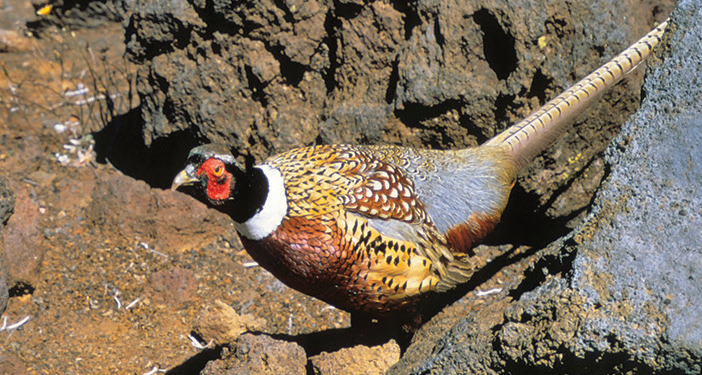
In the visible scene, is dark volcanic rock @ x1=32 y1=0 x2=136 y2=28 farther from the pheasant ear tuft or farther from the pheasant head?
the pheasant head

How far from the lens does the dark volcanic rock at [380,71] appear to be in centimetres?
365

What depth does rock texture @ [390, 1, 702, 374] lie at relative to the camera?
198cm

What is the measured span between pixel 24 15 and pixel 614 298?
5378mm

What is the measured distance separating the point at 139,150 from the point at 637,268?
143 inches

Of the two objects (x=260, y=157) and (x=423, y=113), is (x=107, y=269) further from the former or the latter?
(x=423, y=113)

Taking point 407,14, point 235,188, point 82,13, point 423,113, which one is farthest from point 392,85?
point 82,13

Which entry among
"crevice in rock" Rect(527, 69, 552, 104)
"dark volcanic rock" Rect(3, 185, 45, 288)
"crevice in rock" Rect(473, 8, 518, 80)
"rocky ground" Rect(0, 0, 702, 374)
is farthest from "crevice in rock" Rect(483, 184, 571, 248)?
"dark volcanic rock" Rect(3, 185, 45, 288)

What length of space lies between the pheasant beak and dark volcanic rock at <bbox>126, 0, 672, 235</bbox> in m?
1.19

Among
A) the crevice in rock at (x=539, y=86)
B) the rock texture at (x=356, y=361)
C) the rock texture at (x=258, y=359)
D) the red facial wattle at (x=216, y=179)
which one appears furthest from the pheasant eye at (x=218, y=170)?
the crevice in rock at (x=539, y=86)

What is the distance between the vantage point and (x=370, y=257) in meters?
3.14

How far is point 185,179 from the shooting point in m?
2.98

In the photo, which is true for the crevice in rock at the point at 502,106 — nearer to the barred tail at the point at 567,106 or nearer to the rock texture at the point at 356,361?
the barred tail at the point at 567,106

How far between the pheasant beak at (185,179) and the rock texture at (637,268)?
1304 millimetres

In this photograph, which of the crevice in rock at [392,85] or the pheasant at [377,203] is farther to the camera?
the crevice in rock at [392,85]
